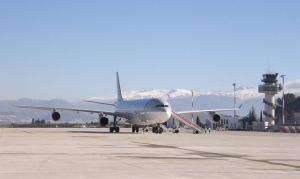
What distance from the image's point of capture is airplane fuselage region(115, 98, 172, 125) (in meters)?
65.6

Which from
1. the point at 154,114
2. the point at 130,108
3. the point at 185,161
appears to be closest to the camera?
the point at 185,161

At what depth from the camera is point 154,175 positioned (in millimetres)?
17344

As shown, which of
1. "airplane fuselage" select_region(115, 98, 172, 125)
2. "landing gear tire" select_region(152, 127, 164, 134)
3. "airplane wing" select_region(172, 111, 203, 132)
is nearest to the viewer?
"airplane fuselage" select_region(115, 98, 172, 125)

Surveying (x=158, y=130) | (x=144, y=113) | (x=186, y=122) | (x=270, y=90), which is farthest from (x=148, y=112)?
(x=270, y=90)

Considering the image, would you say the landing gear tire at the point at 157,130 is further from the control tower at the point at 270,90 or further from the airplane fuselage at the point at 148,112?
the control tower at the point at 270,90

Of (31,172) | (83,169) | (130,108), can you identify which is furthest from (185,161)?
(130,108)

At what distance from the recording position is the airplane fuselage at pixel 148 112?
6556 cm

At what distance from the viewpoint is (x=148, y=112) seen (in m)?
66.0

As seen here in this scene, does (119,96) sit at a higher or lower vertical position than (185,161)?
higher

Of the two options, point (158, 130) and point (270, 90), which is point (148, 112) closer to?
point (158, 130)

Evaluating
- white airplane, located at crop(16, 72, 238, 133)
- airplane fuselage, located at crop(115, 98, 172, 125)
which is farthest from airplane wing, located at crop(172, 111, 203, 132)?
airplane fuselage, located at crop(115, 98, 172, 125)

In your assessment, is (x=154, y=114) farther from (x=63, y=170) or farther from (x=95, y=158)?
(x=63, y=170)

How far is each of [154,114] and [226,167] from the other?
149 ft

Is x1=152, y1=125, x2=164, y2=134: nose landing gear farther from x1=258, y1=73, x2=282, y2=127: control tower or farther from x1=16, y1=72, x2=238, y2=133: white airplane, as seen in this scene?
x1=258, y1=73, x2=282, y2=127: control tower
